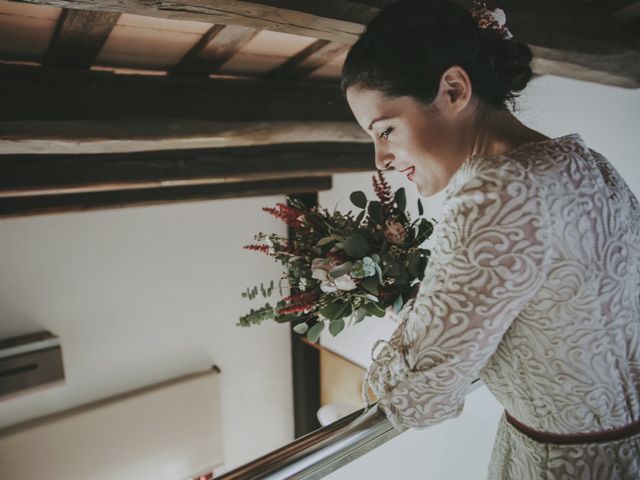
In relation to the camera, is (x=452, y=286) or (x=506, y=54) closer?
(x=452, y=286)

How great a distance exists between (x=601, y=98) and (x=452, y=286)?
2.18 m

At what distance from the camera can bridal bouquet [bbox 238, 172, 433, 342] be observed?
1044 mm

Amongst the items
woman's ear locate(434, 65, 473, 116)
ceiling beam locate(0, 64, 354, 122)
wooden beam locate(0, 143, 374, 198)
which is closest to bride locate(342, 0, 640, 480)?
woman's ear locate(434, 65, 473, 116)

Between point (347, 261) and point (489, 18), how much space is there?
2.05 feet

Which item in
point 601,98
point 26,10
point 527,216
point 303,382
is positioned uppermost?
point 26,10

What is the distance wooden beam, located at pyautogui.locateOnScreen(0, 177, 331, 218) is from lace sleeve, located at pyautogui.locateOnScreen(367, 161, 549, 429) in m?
3.10

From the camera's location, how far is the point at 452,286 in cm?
62

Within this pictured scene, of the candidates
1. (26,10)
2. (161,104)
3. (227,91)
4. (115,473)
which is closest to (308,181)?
(227,91)

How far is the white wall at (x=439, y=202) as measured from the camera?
117 centimetres

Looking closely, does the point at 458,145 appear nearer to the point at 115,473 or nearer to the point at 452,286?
the point at 452,286

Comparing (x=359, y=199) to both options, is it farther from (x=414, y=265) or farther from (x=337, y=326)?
(x=337, y=326)

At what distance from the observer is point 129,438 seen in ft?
12.6

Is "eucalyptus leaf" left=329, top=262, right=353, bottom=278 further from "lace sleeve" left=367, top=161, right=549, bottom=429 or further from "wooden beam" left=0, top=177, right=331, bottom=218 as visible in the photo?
"wooden beam" left=0, top=177, right=331, bottom=218

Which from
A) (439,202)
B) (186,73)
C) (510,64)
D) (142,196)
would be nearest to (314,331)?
(510,64)
